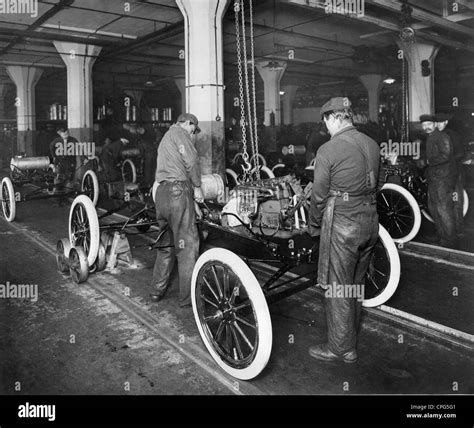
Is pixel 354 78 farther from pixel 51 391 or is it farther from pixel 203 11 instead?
pixel 51 391

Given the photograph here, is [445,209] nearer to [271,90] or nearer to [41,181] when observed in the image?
[41,181]

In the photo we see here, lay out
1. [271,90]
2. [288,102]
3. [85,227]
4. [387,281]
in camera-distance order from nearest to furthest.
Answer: [387,281], [85,227], [271,90], [288,102]

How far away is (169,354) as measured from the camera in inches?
131

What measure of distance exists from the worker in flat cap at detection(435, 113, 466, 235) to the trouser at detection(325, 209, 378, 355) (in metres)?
3.57

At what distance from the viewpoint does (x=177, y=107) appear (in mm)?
24016

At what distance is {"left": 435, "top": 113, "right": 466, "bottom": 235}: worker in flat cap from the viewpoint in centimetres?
597

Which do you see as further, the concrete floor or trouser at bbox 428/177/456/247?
trouser at bbox 428/177/456/247

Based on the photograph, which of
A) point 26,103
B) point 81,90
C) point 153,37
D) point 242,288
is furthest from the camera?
point 26,103

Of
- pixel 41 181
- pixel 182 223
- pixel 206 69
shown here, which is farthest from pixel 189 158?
pixel 41 181

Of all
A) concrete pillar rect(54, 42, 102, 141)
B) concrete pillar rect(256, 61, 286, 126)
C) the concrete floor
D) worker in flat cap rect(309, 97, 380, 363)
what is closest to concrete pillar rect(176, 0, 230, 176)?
the concrete floor

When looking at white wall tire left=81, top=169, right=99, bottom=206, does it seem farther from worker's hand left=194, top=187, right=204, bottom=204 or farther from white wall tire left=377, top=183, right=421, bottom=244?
white wall tire left=377, top=183, right=421, bottom=244

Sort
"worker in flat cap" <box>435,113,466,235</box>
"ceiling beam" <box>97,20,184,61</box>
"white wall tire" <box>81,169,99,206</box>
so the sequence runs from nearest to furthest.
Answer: "worker in flat cap" <box>435,113,466,235</box>, "white wall tire" <box>81,169,99,206</box>, "ceiling beam" <box>97,20,184,61</box>

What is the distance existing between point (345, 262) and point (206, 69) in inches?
213
